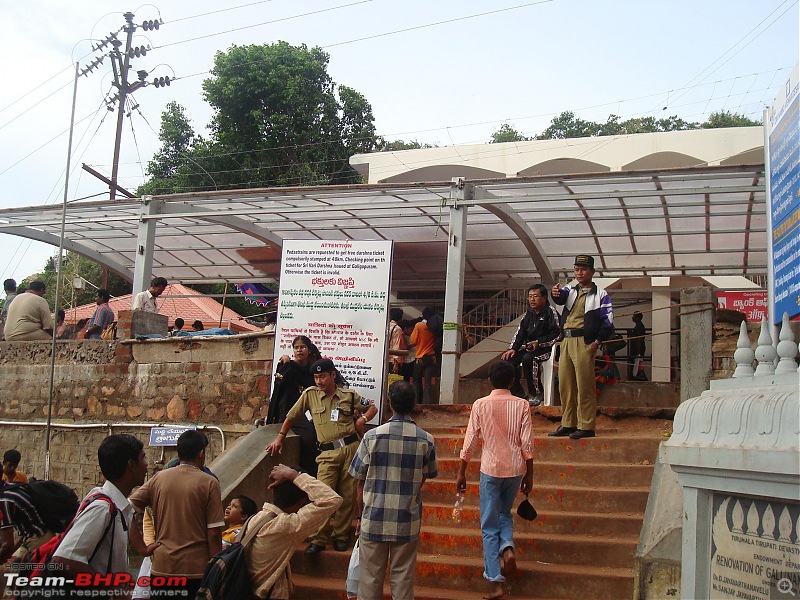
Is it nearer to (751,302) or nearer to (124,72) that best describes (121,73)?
(124,72)

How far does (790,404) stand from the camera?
3.20 meters

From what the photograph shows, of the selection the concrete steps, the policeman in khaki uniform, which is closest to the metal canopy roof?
the policeman in khaki uniform

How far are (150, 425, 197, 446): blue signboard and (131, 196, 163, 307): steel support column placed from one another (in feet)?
7.37

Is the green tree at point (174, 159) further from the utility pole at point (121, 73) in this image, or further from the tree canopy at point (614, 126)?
the tree canopy at point (614, 126)

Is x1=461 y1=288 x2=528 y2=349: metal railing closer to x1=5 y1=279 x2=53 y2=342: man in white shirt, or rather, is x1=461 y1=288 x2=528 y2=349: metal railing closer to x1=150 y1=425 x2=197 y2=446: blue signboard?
x1=150 y1=425 x2=197 y2=446: blue signboard

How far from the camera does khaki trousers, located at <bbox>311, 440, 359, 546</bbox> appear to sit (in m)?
6.89

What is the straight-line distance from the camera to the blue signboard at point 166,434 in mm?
10328

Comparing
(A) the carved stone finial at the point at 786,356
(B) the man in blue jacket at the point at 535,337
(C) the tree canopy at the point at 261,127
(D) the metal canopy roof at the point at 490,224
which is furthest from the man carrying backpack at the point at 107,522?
(C) the tree canopy at the point at 261,127

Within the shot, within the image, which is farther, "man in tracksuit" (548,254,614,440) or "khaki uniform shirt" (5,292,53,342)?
"khaki uniform shirt" (5,292,53,342)

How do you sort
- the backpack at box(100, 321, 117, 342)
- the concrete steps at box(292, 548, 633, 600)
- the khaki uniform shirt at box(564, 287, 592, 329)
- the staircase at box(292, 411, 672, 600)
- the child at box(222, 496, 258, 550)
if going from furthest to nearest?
the backpack at box(100, 321, 117, 342) < the khaki uniform shirt at box(564, 287, 592, 329) < the child at box(222, 496, 258, 550) < the staircase at box(292, 411, 672, 600) < the concrete steps at box(292, 548, 633, 600)

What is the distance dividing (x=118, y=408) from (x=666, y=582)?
8.32 metres

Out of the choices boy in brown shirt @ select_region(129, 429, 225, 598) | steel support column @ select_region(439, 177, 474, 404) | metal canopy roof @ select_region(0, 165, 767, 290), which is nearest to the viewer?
boy in brown shirt @ select_region(129, 429, 225, 598)

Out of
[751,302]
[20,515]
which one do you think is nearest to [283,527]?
[20,515]

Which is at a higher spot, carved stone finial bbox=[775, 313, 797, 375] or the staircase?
carved stone finial bbox=[775, 313, 797, 375]
